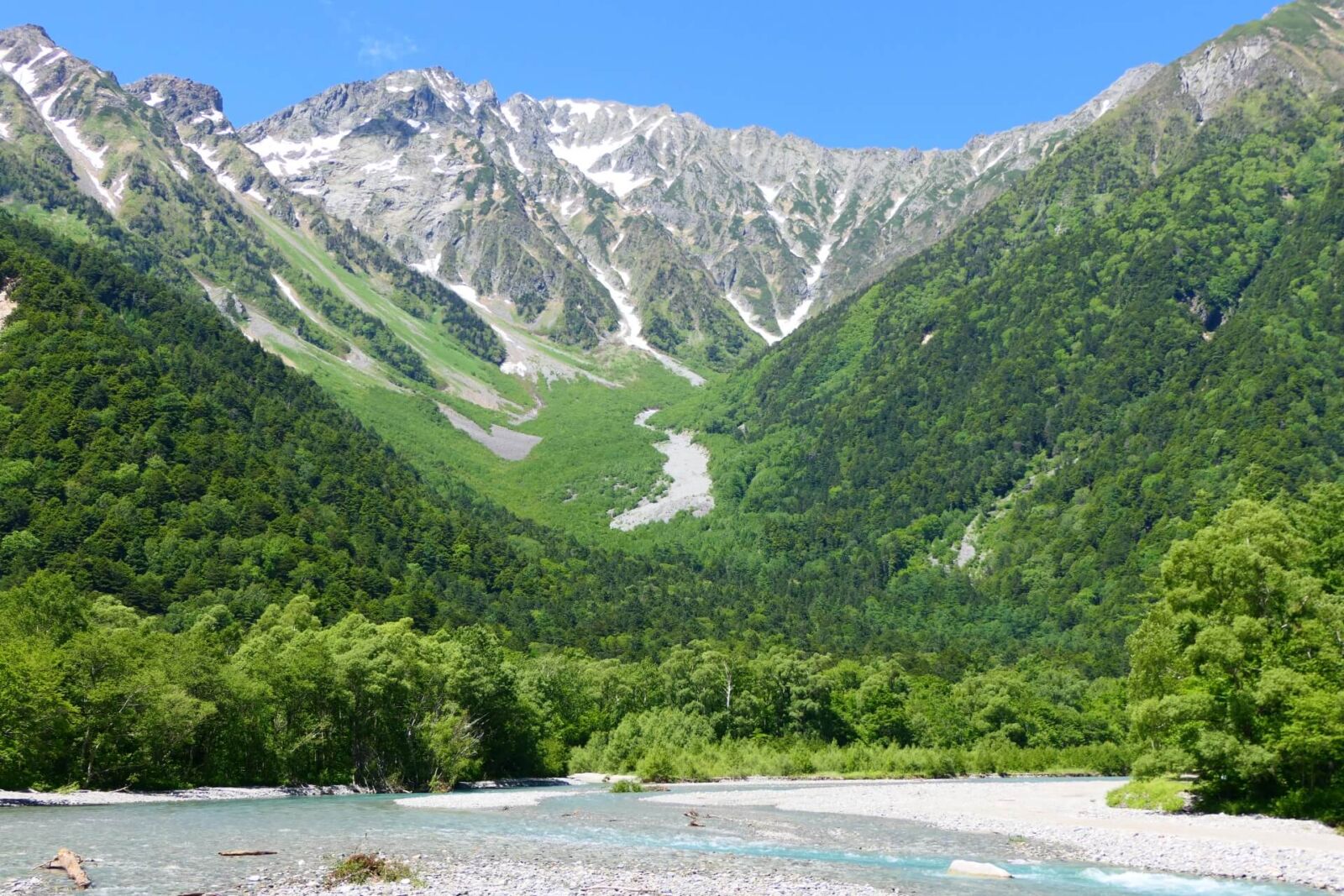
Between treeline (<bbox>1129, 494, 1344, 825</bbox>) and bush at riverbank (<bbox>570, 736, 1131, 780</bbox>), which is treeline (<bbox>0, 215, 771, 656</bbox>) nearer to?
bush at riverbank (<bbox>570, 736, 1131, 780</bbox>)

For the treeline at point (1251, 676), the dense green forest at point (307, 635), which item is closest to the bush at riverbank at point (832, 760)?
the dense green forest at point (307, 635)

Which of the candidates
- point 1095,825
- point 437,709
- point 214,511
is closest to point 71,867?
point 1095,825

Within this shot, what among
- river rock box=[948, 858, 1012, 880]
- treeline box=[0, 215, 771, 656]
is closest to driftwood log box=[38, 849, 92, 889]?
river rock box=[948, 858, 1012, 880]

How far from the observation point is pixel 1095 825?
5481 cm

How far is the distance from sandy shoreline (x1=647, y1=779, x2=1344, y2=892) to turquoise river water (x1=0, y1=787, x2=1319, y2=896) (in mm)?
2030

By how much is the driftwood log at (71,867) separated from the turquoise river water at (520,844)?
1.20 feet

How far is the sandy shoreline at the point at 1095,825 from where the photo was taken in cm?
3938

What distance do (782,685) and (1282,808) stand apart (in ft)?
216

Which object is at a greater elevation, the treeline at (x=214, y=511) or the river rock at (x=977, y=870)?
the treeline at (x=214, y=511)

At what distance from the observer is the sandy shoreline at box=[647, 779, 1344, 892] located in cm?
3938

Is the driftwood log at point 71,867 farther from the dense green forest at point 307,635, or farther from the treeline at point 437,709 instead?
the treeline at point 437,709

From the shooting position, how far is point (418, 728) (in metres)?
81.8

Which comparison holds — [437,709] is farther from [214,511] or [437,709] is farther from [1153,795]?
[214,511]

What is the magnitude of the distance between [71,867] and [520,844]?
1761cm
